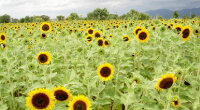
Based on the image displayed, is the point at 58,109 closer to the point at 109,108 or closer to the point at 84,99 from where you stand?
the point at 84,99

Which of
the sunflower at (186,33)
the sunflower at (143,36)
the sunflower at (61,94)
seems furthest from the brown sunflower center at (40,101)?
the sunflower at (186,33)

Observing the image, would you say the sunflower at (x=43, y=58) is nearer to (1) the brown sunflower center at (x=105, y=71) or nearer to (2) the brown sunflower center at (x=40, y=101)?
(1) the brown sunflower center at (x=105, y=71)

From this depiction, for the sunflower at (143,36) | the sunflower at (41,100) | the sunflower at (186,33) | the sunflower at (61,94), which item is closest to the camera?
the sunflower at (41,100)

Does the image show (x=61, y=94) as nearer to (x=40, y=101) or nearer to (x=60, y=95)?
(x=60, y=95)

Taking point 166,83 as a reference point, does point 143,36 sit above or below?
above

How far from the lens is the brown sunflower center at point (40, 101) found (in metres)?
1.61

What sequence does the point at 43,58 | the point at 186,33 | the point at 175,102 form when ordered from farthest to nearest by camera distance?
the point at 186,33, the point at 43,58, the point at 175,102

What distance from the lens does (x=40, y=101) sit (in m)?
1.62

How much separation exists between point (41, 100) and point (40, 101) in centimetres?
1

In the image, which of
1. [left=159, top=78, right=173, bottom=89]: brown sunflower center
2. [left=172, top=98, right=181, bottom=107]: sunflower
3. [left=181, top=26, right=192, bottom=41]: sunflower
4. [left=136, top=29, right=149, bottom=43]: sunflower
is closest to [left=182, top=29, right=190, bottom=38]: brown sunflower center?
[left=181, top=26, right=192, bottom=41]: sunflower

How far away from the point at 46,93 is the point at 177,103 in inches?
60.6

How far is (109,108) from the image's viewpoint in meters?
2.69

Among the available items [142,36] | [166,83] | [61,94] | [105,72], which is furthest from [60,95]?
[142,36]

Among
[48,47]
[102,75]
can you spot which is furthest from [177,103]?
[48,47]
